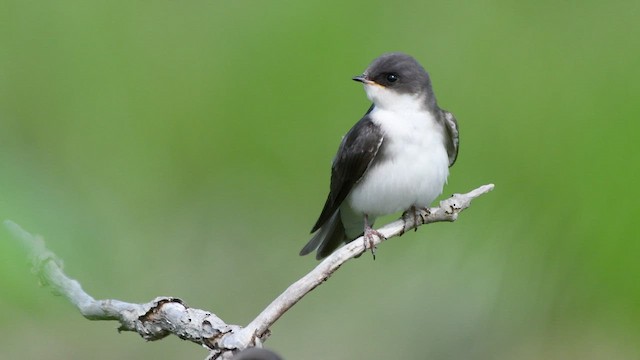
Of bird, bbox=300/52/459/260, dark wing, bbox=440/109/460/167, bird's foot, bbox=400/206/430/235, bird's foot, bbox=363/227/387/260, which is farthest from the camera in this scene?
dark wing, bbox=440/109/460/167

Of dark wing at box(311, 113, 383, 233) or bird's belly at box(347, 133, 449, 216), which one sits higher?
dark wing at box(311, 113, 383, 233)

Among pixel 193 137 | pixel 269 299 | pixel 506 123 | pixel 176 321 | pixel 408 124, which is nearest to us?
pixel 176 321

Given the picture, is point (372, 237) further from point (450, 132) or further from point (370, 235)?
point (450, 132)

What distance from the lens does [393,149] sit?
91.4 inches

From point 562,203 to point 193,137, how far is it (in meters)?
1.58

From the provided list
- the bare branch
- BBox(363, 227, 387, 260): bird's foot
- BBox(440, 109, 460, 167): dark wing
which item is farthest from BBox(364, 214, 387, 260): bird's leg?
the bare branch

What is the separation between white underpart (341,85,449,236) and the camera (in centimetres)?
229

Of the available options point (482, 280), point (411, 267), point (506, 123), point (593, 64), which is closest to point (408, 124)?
point (482, 280)

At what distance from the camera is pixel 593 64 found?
4027 mm

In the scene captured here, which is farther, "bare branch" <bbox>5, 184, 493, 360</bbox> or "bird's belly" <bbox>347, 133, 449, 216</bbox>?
"bird's belly" <bbox>347, 133, 449, 216</bbox>

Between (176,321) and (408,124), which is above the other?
(408,124)

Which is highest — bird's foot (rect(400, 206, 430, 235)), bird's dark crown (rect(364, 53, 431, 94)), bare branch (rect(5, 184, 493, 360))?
bird's dark crown (rect(364, 53, 431, 94))

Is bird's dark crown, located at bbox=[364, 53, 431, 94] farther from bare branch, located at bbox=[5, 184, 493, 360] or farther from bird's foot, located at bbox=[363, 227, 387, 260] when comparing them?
bare branch, located at bbox=[5, 184, 493, 360]

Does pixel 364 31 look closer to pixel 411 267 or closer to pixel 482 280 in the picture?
pixel 411 267
